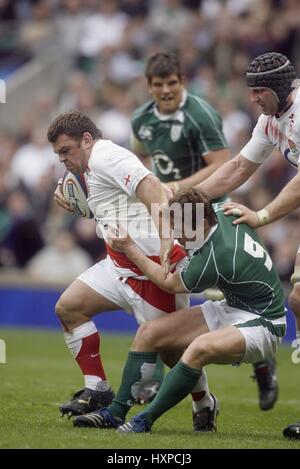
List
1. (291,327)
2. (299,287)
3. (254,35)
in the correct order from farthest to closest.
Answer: (254,35), (291,327), (299,287)

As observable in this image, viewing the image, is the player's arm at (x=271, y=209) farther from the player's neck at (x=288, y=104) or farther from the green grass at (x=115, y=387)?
the green grass at (x=115, y=387)

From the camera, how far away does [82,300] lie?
25.4 feet

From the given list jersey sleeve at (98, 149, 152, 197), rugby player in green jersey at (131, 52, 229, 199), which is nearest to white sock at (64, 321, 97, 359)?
jersey sleeve at (98, 149, 152, 197)

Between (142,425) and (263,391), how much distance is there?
2729mm

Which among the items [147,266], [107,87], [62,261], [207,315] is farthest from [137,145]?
[107,87]

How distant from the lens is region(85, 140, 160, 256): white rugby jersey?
7.37m

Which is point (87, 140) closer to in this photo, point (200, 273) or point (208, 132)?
point (200, 273)

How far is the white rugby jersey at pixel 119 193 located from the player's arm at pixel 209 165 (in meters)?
1.72

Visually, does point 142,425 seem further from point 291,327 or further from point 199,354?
point 291,327

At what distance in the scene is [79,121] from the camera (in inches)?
296

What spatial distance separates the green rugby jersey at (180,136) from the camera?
380 inches

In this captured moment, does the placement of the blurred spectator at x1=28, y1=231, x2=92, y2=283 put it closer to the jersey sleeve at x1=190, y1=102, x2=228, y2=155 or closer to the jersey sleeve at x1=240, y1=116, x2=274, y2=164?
the jersey sleeve at x1=190, y1=102, x2=228, y2=155

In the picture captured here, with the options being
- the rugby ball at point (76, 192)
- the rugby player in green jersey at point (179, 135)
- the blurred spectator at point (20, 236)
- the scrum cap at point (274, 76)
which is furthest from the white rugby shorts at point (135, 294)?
the blurred spectator at point (20, 236)
